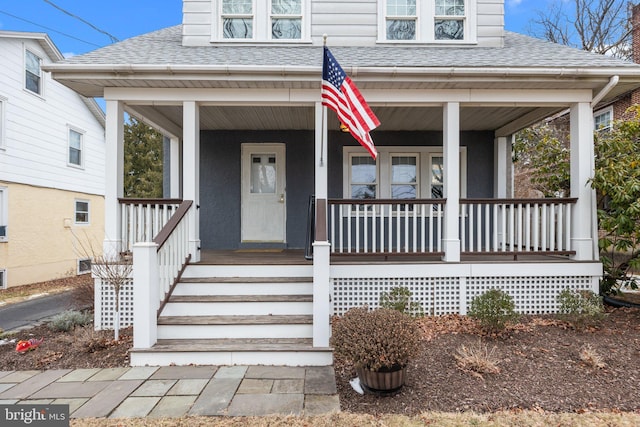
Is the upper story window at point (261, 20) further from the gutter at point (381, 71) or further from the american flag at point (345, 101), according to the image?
the american flag at point (345, 101)

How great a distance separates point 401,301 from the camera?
4.56 m

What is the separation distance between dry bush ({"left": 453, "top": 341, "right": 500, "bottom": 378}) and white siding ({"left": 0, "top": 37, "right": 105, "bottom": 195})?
10817mm

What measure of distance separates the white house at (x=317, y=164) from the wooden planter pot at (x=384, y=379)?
759 mm

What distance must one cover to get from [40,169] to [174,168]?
546cm

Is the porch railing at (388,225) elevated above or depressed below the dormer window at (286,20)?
below

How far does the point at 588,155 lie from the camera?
4.99 m

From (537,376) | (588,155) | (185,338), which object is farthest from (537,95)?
(185,338)

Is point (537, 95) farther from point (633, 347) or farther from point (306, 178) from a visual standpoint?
point (306, 178)

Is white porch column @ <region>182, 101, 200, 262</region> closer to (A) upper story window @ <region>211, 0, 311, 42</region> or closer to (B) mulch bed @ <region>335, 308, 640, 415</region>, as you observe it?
(A) upper story window @ <region>211, 0, 311, 42</region>

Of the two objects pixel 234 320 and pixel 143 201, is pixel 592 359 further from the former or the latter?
pixel 143 201

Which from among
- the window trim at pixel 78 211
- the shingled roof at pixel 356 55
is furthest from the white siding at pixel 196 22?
the window trim at pixel 78 211

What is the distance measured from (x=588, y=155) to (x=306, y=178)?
4.71 m

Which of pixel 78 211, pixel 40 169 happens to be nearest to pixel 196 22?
pixel 40 169

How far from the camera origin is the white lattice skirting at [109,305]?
4691 millimetres
